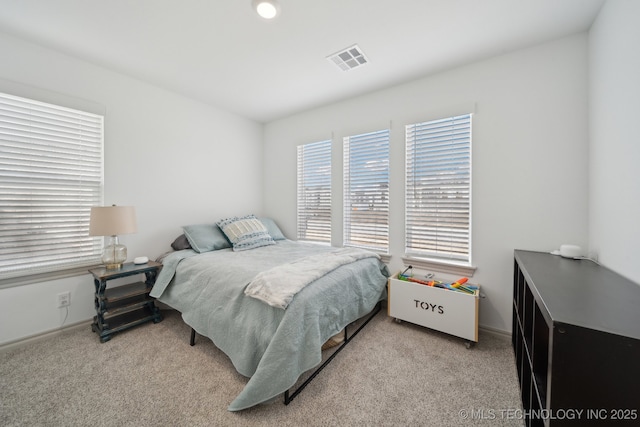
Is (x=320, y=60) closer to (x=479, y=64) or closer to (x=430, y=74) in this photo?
(x=430, y=74)

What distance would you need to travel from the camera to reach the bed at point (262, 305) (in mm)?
1361

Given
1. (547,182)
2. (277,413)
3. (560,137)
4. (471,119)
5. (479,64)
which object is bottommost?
(277,413)

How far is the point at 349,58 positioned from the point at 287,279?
6.80 feet

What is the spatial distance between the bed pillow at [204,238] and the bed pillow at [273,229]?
642 mm

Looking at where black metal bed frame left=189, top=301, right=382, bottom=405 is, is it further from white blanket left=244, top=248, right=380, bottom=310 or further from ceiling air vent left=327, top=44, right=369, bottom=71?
ceiling air vent left=327, top=44, right=369, bottom=71

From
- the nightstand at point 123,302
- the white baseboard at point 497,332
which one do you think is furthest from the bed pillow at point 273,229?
the white baseboard at point 497,332

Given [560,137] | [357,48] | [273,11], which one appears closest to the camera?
[273,11]

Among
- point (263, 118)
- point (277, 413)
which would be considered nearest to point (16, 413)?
point (277, 413)

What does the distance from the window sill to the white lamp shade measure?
2819 mm

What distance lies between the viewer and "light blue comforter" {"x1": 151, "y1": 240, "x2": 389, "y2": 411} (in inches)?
53.4

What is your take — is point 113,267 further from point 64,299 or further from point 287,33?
point 287,33

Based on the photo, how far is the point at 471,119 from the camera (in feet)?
7.32

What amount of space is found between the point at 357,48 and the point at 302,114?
154 centimetres

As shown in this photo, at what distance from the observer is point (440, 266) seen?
7.84 feet
